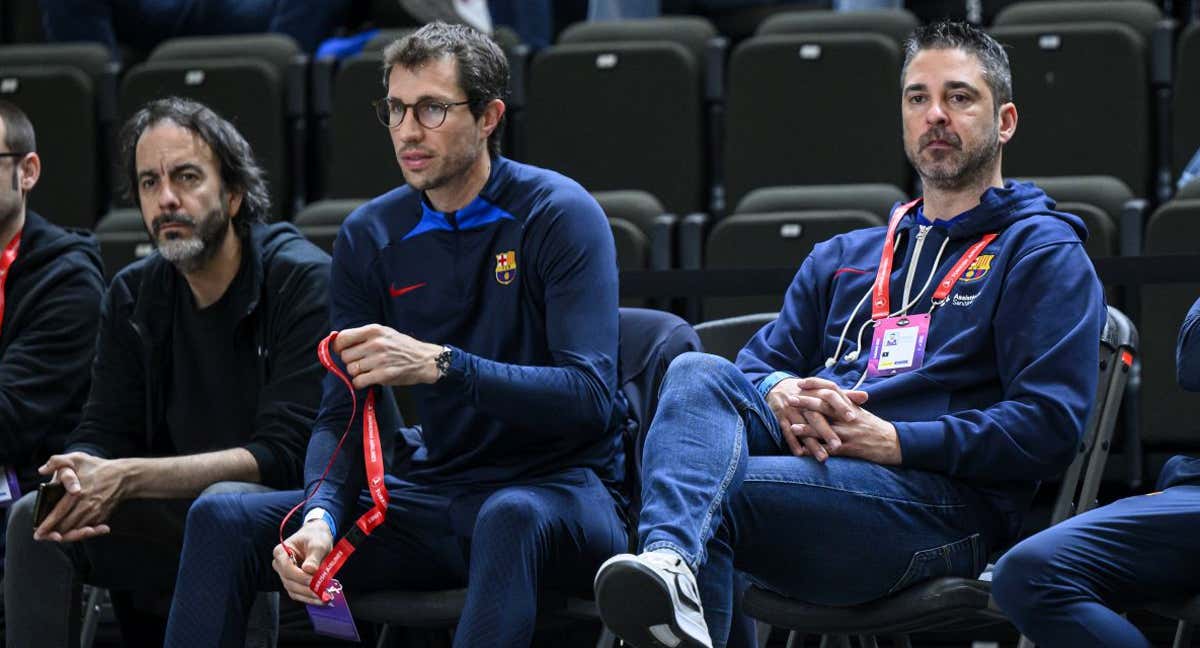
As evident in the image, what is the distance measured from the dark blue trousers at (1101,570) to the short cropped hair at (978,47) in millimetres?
770

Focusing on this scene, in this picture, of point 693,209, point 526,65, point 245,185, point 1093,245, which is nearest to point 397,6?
point 526,65

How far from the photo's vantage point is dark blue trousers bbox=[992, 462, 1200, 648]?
86.3 inches

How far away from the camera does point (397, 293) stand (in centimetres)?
279

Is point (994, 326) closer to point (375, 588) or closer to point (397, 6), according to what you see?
point (375, 588)

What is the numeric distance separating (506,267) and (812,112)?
1892 millimetres

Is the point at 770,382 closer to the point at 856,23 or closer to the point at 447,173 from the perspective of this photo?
the point at 447,173

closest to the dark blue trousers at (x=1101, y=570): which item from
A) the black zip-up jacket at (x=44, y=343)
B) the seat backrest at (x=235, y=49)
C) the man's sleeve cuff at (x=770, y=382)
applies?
the man's sleeve cuff at (x=770, y=382)

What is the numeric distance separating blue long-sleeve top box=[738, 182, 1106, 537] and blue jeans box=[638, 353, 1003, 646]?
3.3 inches

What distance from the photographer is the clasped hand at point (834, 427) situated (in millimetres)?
2428

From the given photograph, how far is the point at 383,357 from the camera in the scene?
8.13 feet

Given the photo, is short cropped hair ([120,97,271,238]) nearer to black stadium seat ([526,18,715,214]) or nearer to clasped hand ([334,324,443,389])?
clasped hand ([334,324,443,389])

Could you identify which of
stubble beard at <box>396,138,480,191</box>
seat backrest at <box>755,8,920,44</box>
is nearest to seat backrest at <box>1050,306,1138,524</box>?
stubble beard at <box>396,138,480,191</box>

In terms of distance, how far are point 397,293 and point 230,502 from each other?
1.52 ft

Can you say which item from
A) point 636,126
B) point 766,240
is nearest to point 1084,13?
point 636,126
